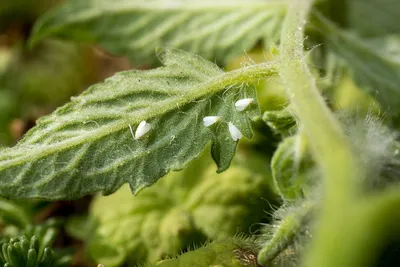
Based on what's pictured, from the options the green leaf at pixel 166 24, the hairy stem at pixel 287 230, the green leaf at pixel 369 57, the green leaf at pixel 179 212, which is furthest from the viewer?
the green leaf at pixel 166 24

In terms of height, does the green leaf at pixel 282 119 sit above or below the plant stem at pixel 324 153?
below

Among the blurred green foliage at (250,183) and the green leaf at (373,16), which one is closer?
the blurred green foliage at (250,183)

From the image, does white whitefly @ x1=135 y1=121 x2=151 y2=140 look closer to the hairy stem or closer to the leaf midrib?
the leaf midrib

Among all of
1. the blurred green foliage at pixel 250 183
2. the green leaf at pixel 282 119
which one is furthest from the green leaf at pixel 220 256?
the green leaf at pixel 282 119

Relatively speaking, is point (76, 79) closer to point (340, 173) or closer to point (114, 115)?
point (114, 115)

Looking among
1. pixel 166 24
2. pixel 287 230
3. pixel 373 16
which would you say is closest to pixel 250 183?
pixel 287 230

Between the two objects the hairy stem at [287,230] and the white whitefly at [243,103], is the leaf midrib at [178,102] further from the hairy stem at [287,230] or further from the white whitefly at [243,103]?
the hairy stem at [287,230]
